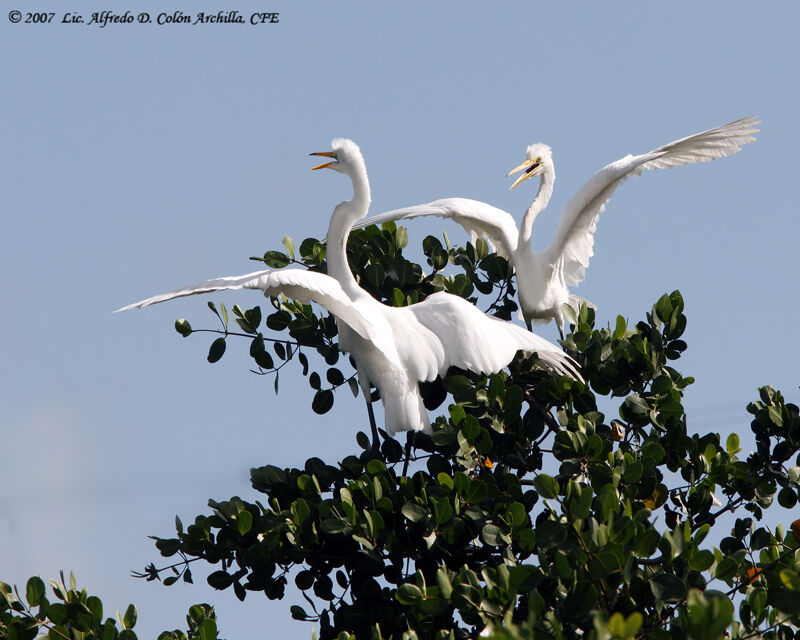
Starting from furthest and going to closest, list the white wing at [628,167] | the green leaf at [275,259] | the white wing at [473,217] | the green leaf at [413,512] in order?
the white wing at [473,217]
the white wing at [628,167]
the green leaf at [275,259]
the green leaf at [413,512]

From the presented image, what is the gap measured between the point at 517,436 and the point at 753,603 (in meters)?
1.71

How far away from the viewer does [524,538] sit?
17.9ft

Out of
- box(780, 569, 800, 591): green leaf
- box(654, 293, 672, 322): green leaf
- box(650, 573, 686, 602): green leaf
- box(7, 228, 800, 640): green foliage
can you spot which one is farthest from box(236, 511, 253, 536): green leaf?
box(780, 569, 800, 591): green leaf

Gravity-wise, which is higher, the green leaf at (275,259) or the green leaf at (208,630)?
the green leaf at (275,259)

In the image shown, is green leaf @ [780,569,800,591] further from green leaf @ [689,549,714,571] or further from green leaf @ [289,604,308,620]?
green leaf @ [289,604,308,620]

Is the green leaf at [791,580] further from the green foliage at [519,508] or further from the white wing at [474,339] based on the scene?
the white wing at [474,339]

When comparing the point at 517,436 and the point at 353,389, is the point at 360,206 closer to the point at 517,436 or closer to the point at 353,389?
the point at 353,389

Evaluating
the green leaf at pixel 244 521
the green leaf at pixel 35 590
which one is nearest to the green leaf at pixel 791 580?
the green leaf at pixel 244 521

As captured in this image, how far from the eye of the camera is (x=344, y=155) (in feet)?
25.1

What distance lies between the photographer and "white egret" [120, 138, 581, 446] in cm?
669

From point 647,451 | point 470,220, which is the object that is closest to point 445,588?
point 647,451

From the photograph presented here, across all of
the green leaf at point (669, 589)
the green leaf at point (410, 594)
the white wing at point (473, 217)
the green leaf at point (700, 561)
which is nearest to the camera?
the green leaf at point (669, 589)

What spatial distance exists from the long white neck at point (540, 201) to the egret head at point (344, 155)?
1709 mm

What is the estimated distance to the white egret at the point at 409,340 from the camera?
6691mm
